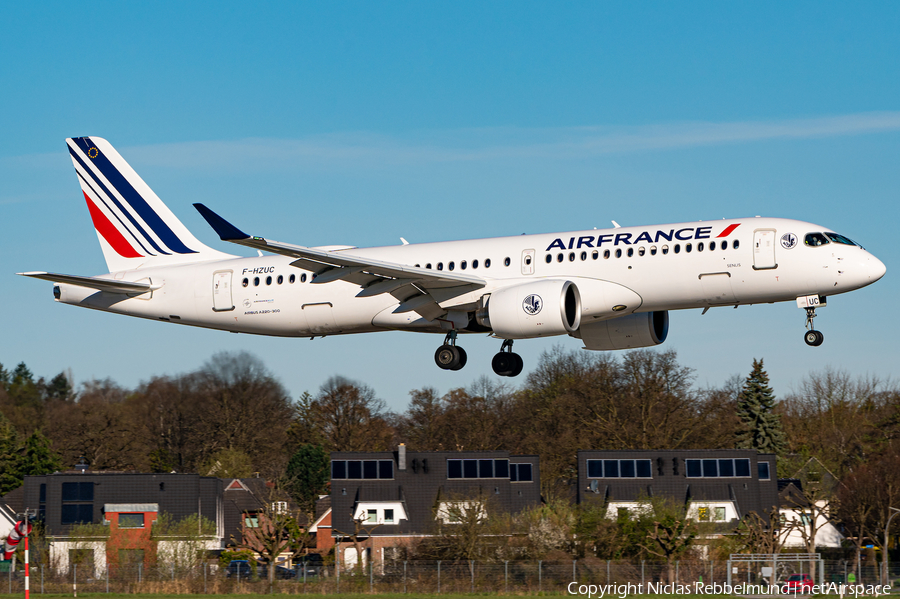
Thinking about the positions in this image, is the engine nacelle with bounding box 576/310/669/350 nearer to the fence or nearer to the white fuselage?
the white fuselage

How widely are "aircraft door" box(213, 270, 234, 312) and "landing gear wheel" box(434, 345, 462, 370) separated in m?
8.30

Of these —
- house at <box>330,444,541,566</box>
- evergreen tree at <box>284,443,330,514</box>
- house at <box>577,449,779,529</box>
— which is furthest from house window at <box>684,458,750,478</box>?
evergreen tree at <box>284,443,330,514</box>

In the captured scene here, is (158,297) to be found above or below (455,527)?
above

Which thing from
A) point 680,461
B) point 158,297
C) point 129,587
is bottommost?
point 129,587

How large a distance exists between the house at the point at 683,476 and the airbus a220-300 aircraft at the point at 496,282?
112 ft

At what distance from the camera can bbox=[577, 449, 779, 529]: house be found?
71.3 m

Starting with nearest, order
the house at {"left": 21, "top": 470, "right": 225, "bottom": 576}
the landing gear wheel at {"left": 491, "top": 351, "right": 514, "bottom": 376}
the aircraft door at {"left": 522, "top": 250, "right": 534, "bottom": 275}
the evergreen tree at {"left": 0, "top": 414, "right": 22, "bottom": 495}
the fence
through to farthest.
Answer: the aircraft door at {"left": 522, "top": 250, "right": 534, "bottom": 275} < the landing gear wheel at {"left": 491, "top": 351, "right": 514, "bottom": 376} < the fence < the house at {"left": 21, "top": 470, "right": 225, "bottom": 576} < the evergreen tree at {"left": 0, "top": 414, "right": 22, "bottom": 495}

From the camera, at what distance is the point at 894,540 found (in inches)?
2707

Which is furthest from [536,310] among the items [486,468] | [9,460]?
[9,460]

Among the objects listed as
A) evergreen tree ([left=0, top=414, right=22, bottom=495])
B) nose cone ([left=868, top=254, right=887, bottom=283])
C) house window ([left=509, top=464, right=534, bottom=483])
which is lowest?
house window ([left=509, top=464, right=534, bottom=483])

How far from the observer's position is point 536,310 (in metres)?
34.9

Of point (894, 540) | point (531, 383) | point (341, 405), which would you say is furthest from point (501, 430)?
point (894, 540)

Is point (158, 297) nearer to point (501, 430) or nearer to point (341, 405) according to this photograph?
point (501, 430)

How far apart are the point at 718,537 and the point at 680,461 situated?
17.1m
